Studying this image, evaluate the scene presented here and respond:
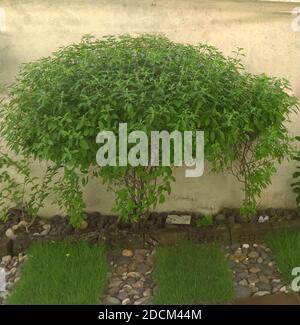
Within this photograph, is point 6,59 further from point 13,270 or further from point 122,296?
point 122,296

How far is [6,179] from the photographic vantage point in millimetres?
4328

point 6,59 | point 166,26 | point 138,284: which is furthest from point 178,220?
point 6,59

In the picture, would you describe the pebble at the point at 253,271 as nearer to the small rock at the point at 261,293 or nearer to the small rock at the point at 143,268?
the small rock at the point at 261,293

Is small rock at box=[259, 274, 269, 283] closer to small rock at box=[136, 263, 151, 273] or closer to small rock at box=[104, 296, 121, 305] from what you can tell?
small rock at box=[136, 263, 151, 273]

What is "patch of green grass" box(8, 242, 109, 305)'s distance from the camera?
142 inches

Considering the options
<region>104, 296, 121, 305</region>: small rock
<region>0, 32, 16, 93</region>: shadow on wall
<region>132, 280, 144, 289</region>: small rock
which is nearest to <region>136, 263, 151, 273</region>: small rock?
<region>132, 280, 144, 289</region>: small rock

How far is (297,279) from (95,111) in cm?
201

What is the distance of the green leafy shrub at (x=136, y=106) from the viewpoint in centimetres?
343

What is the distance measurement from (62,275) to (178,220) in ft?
4.00

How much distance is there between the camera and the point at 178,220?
452cm

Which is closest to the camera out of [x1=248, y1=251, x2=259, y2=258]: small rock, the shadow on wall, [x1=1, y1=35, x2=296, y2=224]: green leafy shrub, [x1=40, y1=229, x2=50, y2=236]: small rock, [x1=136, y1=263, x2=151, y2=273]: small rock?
[x1=1, y1=35, x2=296, y2=224]: green leafy shrub

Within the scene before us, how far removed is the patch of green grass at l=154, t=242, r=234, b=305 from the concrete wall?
5.53ft

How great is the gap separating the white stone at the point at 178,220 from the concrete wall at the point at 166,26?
1479mm

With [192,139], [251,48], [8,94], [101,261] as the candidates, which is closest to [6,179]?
[8,94]
